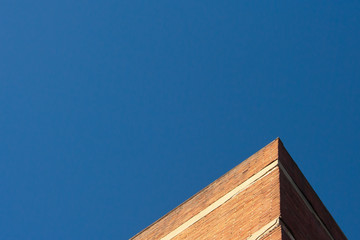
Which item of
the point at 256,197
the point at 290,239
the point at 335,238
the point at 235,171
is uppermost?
the point at 235,171

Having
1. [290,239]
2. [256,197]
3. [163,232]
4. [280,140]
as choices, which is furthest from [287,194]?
[163,232]

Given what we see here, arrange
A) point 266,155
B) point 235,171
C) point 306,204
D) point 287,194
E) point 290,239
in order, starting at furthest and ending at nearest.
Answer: point 235,171
point 266,155
point 306,204
point 287,194
point 290,239

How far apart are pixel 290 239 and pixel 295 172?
300 cm

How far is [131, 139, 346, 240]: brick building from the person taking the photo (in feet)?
28.4

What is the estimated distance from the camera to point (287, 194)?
9406 millimetres

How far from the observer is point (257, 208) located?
927 centimetres

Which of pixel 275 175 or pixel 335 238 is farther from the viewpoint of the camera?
pixel 335 238

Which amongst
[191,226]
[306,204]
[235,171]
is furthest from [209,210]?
[306,204]

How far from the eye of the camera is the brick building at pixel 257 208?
866 centimetres

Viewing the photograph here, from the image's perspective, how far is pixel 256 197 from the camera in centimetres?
976

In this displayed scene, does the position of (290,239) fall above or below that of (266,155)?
below

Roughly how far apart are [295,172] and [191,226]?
2.55 metres

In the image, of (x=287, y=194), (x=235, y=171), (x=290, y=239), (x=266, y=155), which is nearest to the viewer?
(x=290, y=239)

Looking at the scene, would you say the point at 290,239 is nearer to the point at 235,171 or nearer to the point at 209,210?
the point at 209,210
